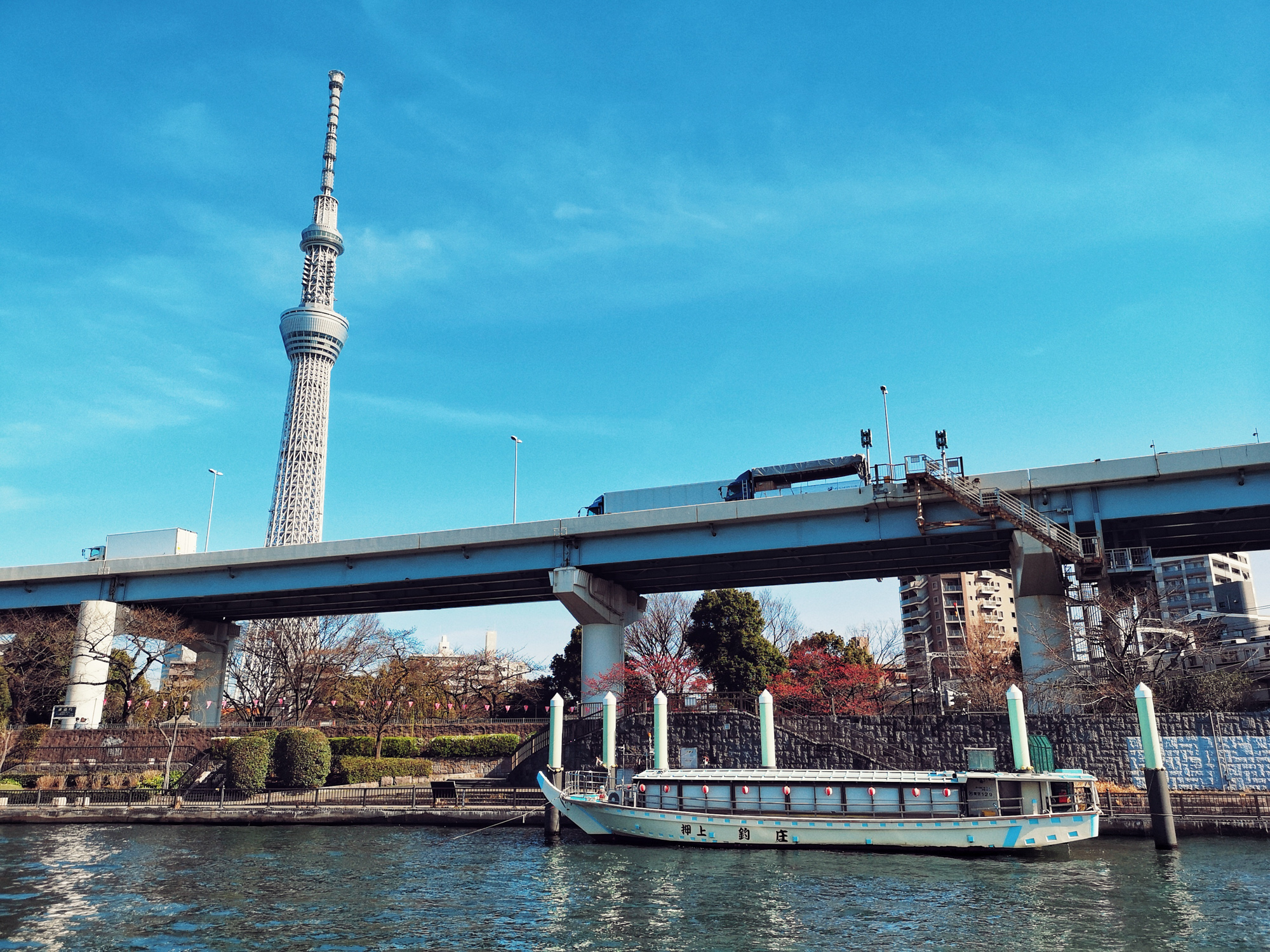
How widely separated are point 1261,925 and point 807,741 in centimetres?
2412

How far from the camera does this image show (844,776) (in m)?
33.6

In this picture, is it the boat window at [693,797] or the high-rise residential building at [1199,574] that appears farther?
the high-rise residential building at [1199,574]

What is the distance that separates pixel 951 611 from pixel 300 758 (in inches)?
3899

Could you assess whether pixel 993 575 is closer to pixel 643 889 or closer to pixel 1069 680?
pixel 1069 680

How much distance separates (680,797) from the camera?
35.1 m

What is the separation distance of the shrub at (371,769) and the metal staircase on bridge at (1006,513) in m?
31.7

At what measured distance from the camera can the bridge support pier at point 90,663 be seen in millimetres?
60969

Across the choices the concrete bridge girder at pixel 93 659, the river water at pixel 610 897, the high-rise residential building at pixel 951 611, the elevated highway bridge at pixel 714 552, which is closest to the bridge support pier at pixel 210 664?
the concrete bridge girder at pixel 93 659

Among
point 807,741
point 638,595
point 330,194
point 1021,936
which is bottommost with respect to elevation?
point 1021,936

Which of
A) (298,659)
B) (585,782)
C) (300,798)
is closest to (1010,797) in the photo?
(585,782)

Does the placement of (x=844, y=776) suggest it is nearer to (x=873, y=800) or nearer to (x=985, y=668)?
(x=873, y=800)

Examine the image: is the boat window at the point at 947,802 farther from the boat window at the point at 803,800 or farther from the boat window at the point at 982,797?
the boat window at the point at 803,800

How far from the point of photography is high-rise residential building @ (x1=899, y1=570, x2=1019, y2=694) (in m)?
120

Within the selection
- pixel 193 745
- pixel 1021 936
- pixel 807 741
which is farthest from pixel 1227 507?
pixel 193 745
